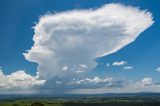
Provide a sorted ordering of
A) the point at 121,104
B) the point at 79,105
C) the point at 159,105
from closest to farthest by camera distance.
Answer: the point at 159,105 → the point at 121,104 → the point at 79,105

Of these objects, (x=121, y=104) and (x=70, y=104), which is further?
(x=70, y=104)

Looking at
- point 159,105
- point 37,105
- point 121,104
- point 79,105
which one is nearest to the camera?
point 159,105

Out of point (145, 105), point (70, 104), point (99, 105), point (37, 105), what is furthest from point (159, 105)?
point (37, 105)

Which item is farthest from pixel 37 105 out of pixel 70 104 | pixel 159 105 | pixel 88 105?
pixel 159 105

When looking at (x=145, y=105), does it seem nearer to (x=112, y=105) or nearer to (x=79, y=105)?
(x=112, y=105)

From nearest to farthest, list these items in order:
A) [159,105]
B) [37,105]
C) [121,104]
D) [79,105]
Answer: [159,105]
[121,104]
[79,105]
[37,105]

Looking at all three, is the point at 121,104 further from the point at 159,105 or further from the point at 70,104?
the point at 70,104

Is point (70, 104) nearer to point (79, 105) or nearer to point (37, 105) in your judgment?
point (79, 105)

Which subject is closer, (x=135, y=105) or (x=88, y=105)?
(x=135, y=105)
